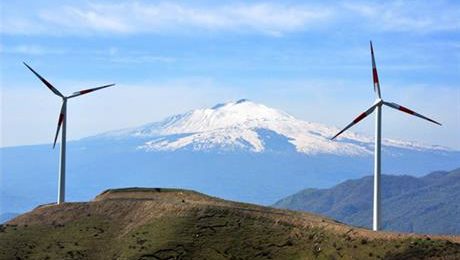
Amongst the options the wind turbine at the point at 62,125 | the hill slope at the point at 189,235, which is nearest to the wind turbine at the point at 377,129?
the hill slope at the point at 189,235

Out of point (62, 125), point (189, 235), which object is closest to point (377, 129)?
Result: point (189, 235)

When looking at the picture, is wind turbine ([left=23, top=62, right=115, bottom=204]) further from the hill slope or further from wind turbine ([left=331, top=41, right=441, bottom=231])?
wind turbine ([left=331, top=41, right=441, bottom=231])

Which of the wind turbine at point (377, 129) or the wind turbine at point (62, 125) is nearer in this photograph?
the wind turbine at point (377, 129)

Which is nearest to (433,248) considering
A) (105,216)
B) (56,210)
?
(105,216)

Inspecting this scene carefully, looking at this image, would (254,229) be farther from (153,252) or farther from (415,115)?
(415,115)

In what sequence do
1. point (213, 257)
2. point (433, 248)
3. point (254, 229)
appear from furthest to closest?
point (254, 229) → point (213, 257) → point (433, 248)

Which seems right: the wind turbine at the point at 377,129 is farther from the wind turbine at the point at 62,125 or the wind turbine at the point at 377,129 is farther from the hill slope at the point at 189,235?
the wind turbine at the point at 62,125

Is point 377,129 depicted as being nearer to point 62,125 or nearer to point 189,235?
point 189,235

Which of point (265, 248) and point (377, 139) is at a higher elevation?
point (377, 139)
